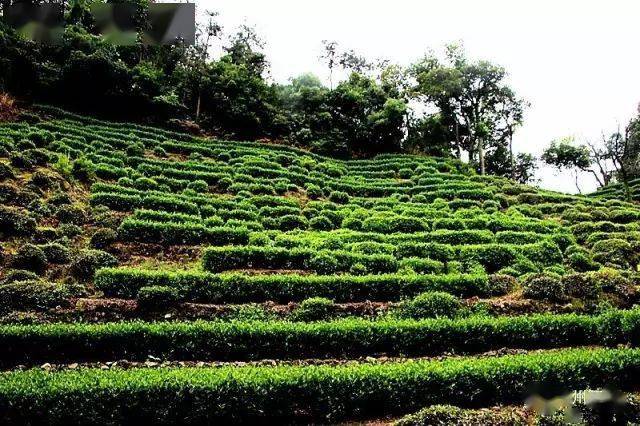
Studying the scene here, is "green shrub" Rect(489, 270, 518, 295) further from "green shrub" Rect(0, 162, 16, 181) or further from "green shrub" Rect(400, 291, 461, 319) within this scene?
"green shrub" Rect(0, 162, 16, 181)

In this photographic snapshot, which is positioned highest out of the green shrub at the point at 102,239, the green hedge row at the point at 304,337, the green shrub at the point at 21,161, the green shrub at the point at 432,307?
the green shrub at the point at 21,161

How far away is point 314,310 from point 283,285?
151 centimetres

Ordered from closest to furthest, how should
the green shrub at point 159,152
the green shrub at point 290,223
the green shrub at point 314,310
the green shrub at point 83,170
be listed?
the green shrub at point 314,310 < the green shrub at point 290,223 < the green shrub at point 83,170 < the green shrub at point 159,152

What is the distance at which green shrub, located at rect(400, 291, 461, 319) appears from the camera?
1331 centimetres

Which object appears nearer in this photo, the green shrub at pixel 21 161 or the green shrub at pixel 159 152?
the green shrub at pixel 21 161

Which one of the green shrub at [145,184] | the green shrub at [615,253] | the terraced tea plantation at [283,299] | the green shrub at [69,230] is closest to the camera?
the terraced tea plantation at [283,299]

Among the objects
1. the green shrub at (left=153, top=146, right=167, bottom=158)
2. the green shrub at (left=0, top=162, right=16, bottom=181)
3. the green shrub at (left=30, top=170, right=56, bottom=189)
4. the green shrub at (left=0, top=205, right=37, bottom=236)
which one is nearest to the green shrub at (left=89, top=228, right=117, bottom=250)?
the green shrub at (left=0, top=205, right=37, bottom=236)

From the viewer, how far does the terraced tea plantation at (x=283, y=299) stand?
909 cm

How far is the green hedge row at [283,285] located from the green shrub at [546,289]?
3.97 ft

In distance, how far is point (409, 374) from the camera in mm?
9688

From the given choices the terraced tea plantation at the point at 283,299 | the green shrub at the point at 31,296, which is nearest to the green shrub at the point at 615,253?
the terraced tea plantation at the point at 283,299

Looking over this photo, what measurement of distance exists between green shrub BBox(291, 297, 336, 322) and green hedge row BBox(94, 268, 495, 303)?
901 millimetres

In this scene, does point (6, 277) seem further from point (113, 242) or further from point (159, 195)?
point (159, 195)

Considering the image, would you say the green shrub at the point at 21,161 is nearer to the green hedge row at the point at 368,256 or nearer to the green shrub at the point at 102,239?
the green shrub at the point at 102,239
